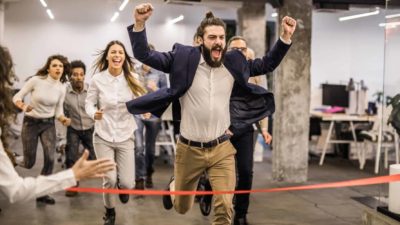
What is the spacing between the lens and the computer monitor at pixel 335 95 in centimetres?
1122

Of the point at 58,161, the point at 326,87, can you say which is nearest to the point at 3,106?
the point at 58,161

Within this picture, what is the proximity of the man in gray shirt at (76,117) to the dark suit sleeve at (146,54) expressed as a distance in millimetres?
3079

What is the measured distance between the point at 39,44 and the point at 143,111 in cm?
1110

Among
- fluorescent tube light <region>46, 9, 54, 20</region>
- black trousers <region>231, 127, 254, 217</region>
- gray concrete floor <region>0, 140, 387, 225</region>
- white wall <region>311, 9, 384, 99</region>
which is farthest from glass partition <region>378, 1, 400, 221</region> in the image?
fluorescent tube light <region>46, 9, 54, 20</region>

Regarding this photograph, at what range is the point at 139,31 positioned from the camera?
398 cm

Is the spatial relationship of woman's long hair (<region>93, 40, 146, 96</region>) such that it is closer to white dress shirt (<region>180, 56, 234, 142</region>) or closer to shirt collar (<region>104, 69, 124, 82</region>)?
shirt collar (<region>104, 69, 124, 82</region>)

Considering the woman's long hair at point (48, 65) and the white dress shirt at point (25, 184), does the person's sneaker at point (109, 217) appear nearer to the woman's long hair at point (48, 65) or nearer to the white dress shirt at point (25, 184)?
the woman's long hair at point (48, 65)

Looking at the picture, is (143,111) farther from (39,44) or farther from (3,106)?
(39,44)

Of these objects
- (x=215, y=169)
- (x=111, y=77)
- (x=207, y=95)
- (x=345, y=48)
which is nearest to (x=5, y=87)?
(x=207, y=95)

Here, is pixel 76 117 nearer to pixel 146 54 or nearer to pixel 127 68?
pixel 127 68

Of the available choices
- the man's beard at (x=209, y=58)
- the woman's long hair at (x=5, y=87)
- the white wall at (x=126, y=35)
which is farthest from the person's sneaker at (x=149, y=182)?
the white wall at (x=126, y=35)

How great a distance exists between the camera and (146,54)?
13.5 ft

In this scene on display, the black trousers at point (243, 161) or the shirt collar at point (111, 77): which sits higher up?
the shirt collar at point (111, 77)

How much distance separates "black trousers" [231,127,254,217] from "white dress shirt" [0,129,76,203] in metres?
2.71
